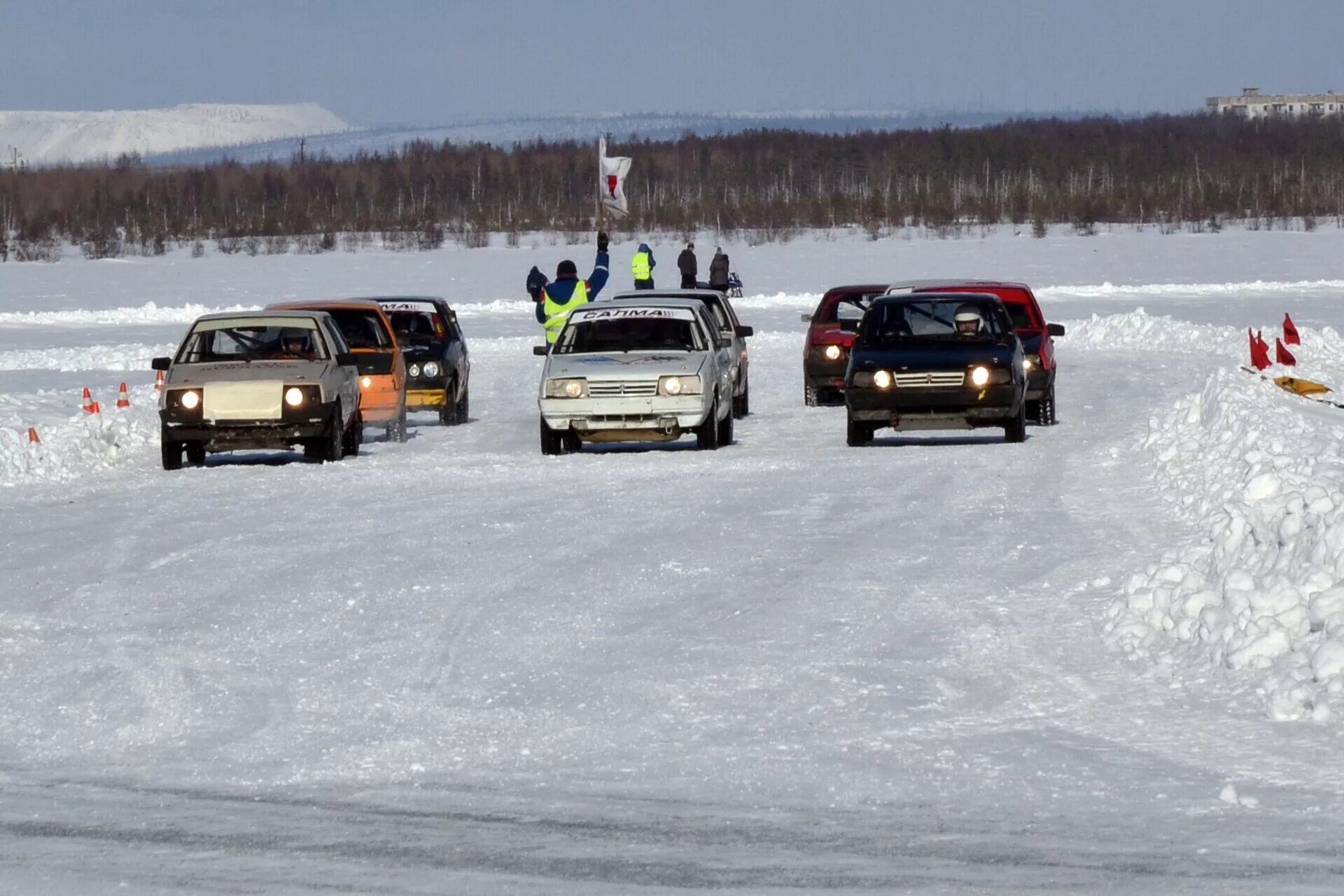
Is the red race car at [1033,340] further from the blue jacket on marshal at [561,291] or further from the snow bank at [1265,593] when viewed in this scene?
the snow bank at [1265,593]

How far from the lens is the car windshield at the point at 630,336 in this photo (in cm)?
1952

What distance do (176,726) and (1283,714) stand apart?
4.28 meters

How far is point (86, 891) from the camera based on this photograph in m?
5.73

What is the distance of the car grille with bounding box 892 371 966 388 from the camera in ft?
61.8

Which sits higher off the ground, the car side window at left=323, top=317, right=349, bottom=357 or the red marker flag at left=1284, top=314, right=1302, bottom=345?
the car side window at left=323, top=317, right=349, bottom=357

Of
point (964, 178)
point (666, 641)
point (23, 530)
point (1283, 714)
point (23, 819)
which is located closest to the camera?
point (23, 819)

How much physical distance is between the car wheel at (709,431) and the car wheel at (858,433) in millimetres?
1248

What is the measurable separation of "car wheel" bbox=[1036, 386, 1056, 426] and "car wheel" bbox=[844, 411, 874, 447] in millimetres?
3024

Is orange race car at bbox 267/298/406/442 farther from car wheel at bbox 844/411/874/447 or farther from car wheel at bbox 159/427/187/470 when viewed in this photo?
car wheel at bbox 844/411/874/447

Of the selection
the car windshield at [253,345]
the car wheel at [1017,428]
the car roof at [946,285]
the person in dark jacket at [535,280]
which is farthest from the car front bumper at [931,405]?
the person in dark jacket at [535,280]

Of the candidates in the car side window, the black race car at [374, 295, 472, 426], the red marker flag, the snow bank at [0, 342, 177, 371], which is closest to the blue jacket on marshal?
the black race car at [374, 295, 472, 426]

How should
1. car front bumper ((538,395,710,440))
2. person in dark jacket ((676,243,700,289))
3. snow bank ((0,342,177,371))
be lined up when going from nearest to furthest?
1. car front bumper ((538,395,710,440))
2. snow bank ((0,342,177,371))
3. person in dark jacket ((676,243,700,289))

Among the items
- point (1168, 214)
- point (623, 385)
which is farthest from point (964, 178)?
point (623, 385)

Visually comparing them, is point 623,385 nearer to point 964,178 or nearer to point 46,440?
point 46,440
